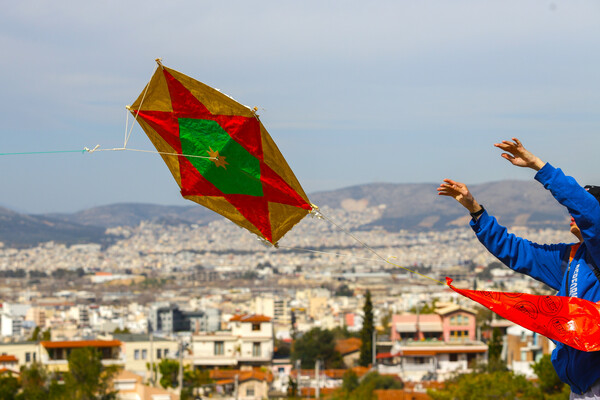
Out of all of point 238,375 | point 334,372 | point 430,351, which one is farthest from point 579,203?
point 334,372

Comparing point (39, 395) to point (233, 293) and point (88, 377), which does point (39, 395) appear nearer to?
point (88, 377)

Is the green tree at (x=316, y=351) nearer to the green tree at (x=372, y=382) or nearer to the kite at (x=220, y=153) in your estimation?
the green tree at (x=372, y=382)

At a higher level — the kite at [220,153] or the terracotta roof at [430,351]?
the kite at [220,153]

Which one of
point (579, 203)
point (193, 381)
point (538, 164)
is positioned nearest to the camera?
point (579, 203)

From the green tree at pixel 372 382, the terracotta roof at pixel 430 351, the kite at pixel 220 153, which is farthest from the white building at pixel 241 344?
the kite at pixel 220 153

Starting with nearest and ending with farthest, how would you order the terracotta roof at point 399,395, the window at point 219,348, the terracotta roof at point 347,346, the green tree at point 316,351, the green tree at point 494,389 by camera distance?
the green tree at point 494,389 → the terracotta roof at point 399,395 → the window at point 219,348 → the green tree at point 316,351 → the terracotta roof at point 347,346

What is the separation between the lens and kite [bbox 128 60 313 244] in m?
3.84

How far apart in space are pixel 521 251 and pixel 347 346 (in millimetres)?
48101

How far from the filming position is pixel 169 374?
37.0 m

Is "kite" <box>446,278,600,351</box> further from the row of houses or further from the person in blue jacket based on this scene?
the row of houses

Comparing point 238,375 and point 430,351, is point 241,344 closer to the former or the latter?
point 238,375

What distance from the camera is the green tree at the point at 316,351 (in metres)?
46.7

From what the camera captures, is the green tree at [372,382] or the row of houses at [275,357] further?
the row of houses at [275,357]

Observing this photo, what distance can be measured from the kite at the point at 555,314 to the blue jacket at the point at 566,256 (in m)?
0.06
